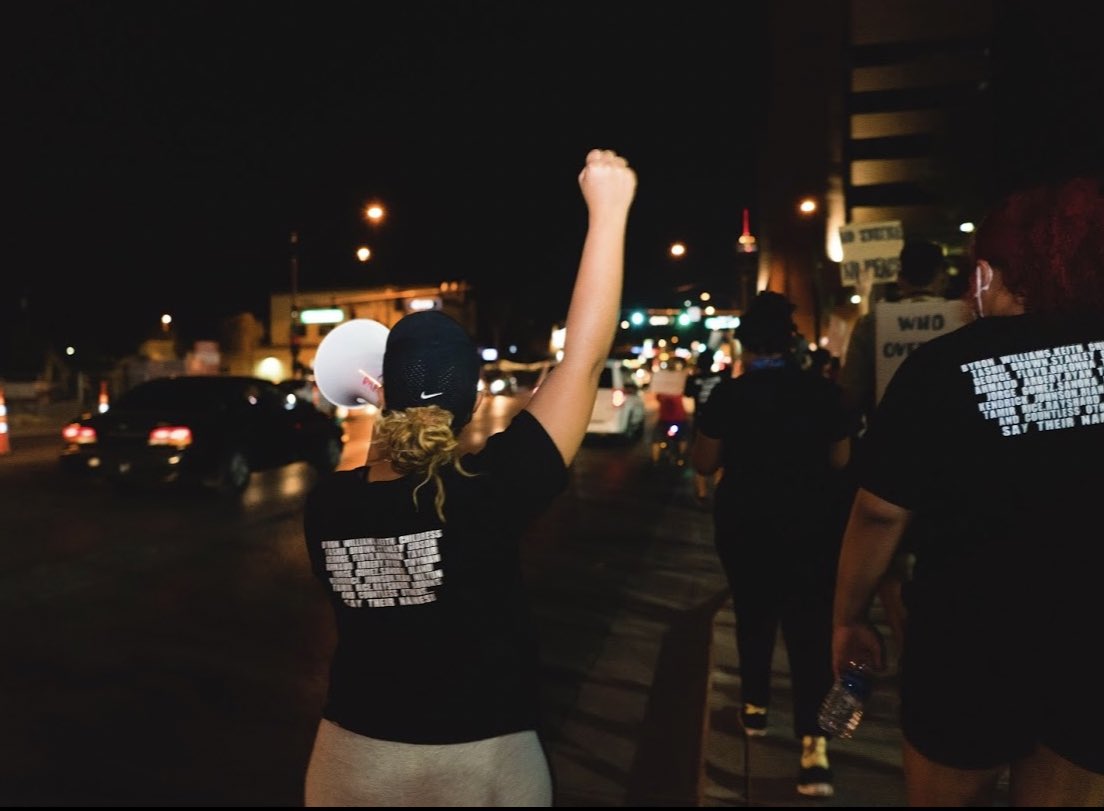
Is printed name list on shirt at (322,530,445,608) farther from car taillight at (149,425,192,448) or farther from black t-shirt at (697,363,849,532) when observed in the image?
car taillight at (149,425,192,448)

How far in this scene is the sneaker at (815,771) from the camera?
4098mm

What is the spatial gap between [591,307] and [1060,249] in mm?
1018

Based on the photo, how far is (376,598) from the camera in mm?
1893

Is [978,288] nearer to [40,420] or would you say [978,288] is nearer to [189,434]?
[189,434]

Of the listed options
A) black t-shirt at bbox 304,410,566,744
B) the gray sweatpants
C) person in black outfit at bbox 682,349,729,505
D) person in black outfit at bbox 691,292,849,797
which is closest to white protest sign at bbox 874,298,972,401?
person in black outfit at bbox 691,292,849,797

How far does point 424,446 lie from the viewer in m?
1.86

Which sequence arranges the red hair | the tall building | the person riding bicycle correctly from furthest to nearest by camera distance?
the tall building
the person riding bicycle
the red hair

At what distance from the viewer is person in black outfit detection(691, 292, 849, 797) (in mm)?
4086

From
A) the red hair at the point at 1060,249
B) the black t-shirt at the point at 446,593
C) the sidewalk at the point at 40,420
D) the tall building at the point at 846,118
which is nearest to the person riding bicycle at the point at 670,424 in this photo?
the sidewalk at the point at 40,420

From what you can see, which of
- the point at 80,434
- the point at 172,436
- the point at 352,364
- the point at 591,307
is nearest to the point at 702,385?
the point at 172,436

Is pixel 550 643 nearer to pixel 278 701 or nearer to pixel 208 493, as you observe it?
pixel 278 701

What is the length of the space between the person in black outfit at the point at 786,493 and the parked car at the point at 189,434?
1024 cm

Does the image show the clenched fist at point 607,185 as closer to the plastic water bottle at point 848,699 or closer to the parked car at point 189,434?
the plastic water bottle at point 848,699

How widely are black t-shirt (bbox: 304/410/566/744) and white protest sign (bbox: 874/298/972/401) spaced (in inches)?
146
